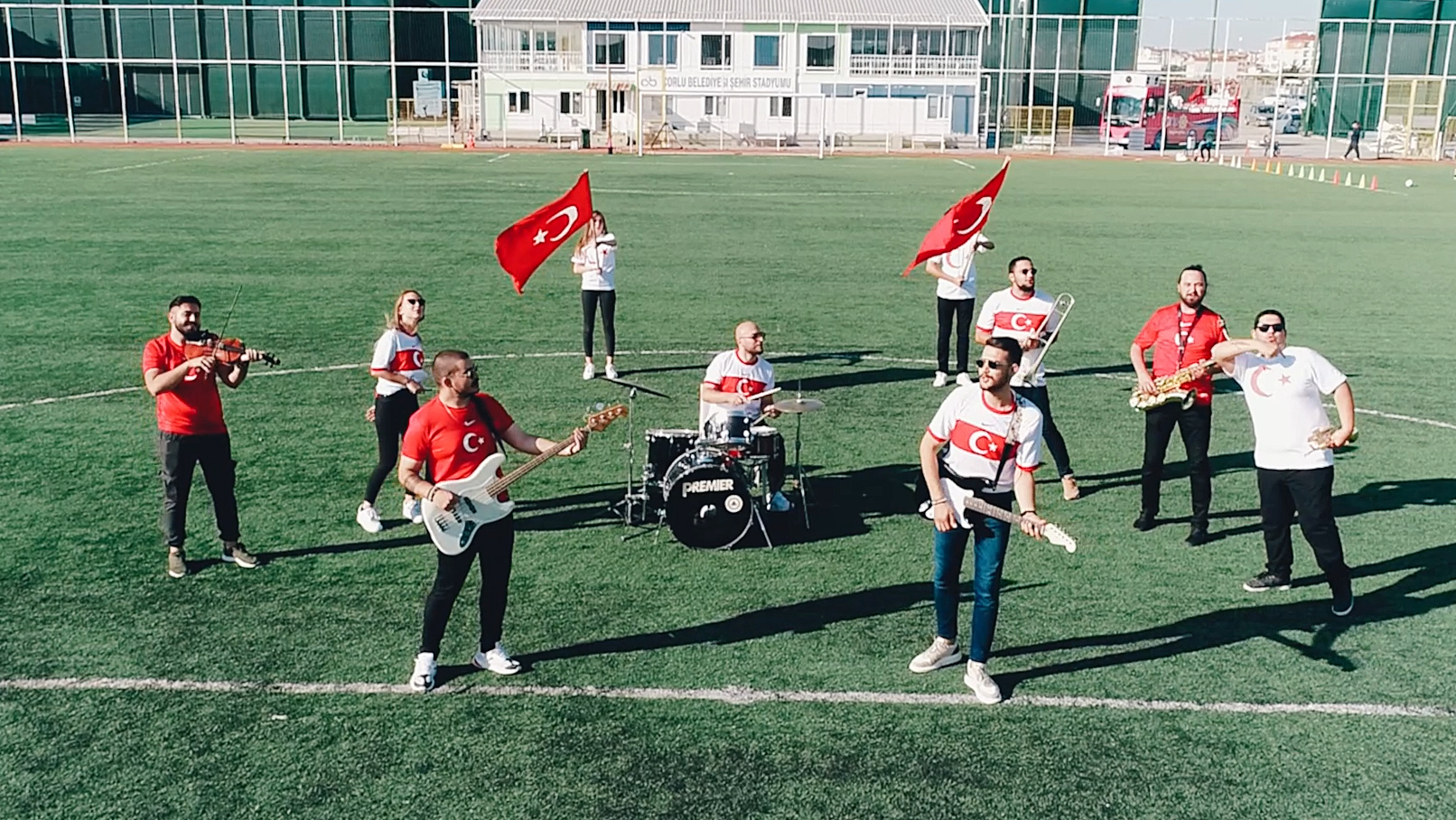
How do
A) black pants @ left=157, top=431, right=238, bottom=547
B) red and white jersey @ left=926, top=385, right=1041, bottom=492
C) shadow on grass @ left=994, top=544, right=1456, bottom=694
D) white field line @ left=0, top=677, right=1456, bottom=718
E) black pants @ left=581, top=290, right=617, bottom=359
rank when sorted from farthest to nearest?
black pants @ left=581, top=290, right=617, bottom=359 < black pants @ left=157, top=431, right=238, bottom=547 < shadow on grass @ left=994, top=544, right=1456, bottom=694 < white field line @ left=0, top=677, right=1456, bottom=718 < red and white jersey @ left=926, top=385, right=1041, bottom=492

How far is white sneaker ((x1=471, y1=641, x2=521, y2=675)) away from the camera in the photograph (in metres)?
8.64

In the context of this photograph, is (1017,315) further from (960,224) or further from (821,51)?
(821,51)

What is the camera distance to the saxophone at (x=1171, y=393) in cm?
1100

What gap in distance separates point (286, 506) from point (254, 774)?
4.99 meters

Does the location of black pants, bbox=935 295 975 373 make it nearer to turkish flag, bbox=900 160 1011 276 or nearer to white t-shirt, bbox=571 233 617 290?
turkish flag, bbox=900 160 1011 276

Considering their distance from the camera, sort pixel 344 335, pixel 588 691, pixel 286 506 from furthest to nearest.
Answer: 1. pixel 344 335
2. pixel 286 506
3. pixel 588 691

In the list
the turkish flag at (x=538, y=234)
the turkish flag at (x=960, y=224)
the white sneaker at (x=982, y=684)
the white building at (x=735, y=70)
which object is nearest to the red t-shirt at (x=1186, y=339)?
the turkish flag at (x=960, y=224)

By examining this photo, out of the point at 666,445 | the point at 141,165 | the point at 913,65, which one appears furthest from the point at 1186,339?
the point at 913,65

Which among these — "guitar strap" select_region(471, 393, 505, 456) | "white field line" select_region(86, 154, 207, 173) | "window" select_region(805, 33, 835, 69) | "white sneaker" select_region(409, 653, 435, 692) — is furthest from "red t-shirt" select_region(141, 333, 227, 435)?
"window" select_region(805, 33, 835, 69)

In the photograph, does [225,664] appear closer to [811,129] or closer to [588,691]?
[588,691]

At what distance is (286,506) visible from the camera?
39.3 ft

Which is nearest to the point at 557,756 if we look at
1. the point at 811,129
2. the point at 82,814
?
the point at 82,814

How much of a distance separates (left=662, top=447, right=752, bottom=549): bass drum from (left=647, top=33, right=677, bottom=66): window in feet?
213

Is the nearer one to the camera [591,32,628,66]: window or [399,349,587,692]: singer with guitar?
[399,349,587,692]: singer with guitar
